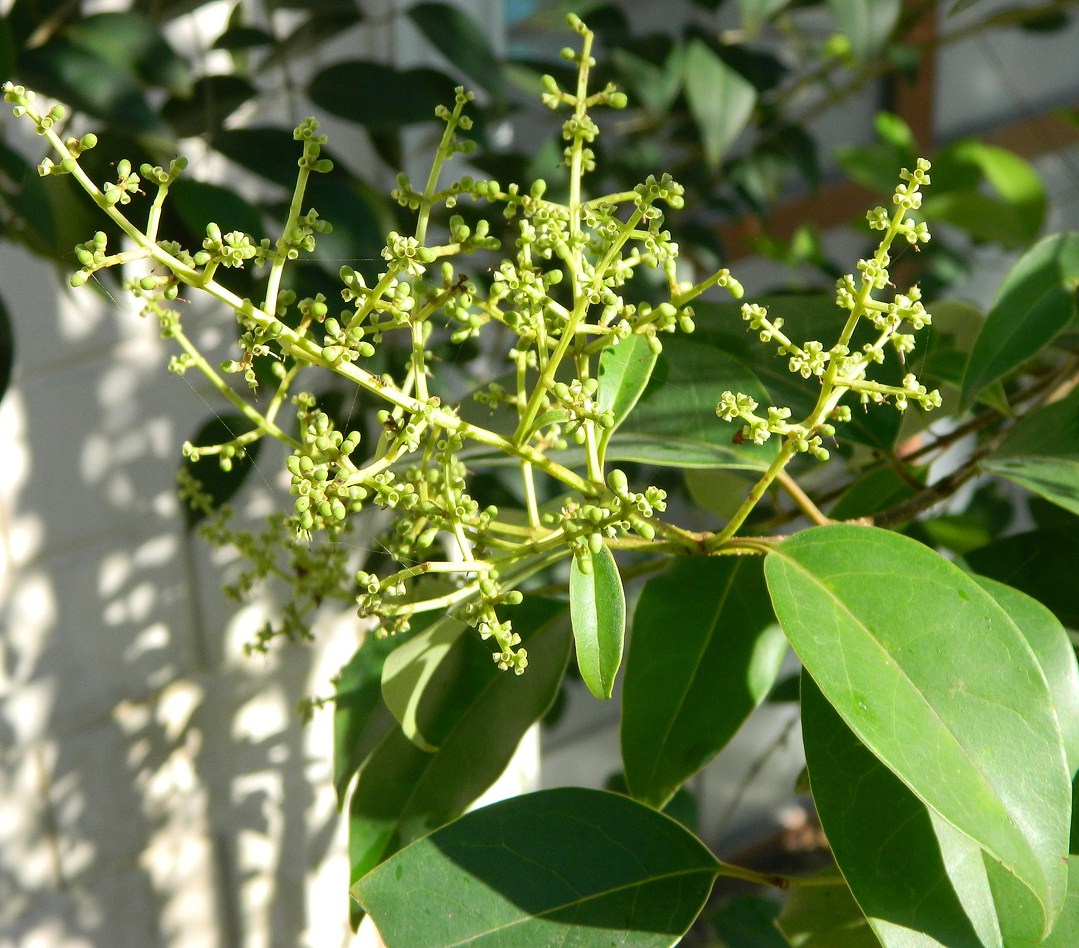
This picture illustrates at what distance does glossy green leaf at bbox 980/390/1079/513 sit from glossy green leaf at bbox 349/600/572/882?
0.22m

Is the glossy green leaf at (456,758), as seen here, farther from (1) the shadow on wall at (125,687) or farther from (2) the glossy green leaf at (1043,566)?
(1) the shadow on wall at (125,687)

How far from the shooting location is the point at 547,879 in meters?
0.47

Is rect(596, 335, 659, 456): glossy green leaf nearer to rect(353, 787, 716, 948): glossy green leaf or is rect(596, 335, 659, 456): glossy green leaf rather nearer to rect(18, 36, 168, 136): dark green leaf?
rect(353, 787, 716, 948): glossy green leaf

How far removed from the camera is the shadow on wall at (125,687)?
860mm

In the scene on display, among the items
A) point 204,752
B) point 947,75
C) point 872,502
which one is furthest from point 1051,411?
point 947,75

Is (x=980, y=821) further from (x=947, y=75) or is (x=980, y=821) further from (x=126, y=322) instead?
(x=947, y=75)

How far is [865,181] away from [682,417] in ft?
2.92

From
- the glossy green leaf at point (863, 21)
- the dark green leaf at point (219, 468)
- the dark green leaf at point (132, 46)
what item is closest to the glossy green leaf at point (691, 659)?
→ the dark green leaf at point (219, 468)

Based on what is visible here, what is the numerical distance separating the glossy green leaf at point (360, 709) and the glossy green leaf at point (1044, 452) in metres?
0.31

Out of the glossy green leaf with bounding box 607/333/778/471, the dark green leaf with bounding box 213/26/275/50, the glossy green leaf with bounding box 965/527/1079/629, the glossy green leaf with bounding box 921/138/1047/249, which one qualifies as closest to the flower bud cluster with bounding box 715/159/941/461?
the glossy green leaf with bounding box 607/333/778/471

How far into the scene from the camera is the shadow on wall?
33.9 inches

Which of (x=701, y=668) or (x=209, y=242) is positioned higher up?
(x=209, y=242)

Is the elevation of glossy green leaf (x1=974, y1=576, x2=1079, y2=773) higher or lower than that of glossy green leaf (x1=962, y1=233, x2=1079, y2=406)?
lower

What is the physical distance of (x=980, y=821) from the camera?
0.36 metres
